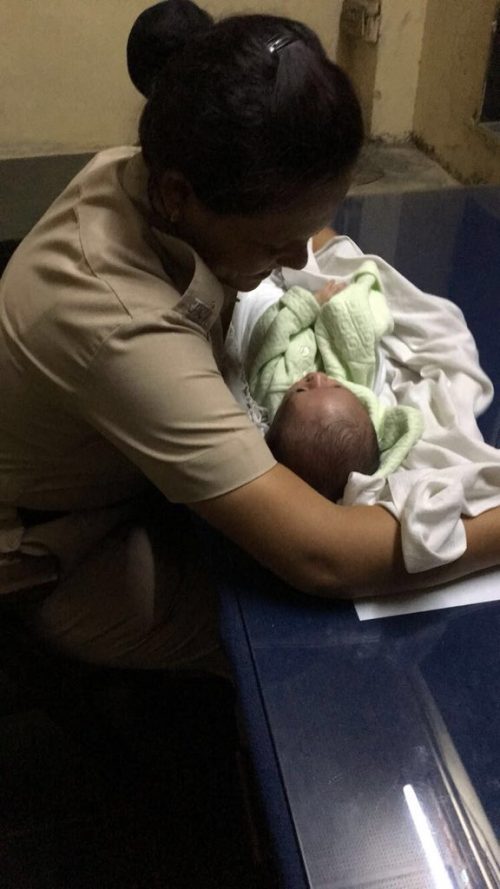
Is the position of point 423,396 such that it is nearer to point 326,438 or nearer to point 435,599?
point 326,438

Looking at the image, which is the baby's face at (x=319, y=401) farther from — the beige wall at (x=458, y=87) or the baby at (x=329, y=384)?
the beige wall at (x=458, y=87)

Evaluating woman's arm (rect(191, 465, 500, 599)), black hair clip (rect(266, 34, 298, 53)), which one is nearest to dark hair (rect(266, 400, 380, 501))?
woman's arm (rect(191, 465, 500, 599))

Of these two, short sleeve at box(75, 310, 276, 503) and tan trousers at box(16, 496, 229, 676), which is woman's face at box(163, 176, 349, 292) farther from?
tan trousers at box(16, 496, 229, 676)

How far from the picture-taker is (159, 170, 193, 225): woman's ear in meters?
0.76

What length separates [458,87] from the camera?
2.04 m

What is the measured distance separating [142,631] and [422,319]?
0.62m

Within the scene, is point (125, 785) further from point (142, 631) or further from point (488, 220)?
point (488, 220)

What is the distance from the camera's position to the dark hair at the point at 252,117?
27.9 inches

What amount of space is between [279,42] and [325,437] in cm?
44

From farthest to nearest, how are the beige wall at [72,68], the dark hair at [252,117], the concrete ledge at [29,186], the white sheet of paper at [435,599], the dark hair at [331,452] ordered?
the beige wall at [72,68] → the concrete ledge at [29,186] → the dark hair at [331,452] → the white sheet of paper at [435,599] → the dark hair at [252,117]

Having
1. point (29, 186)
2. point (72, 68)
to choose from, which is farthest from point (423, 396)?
point (72, 68)

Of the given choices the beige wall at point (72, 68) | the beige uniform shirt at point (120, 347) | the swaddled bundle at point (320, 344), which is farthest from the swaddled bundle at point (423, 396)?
the beige wall at point (72, 68)

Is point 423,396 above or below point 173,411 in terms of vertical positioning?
below

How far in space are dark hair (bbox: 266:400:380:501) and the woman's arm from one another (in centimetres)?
13
